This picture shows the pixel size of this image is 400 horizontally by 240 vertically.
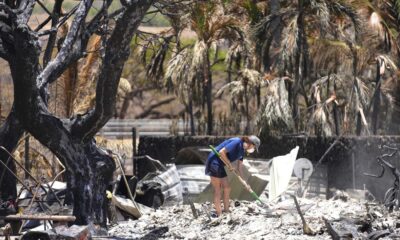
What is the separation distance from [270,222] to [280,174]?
1.79m

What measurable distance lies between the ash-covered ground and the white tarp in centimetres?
29

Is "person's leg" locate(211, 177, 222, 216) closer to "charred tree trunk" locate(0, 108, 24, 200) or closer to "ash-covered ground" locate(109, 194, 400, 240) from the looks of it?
"ash-covered ground" locate(109, 194, 400, 240)

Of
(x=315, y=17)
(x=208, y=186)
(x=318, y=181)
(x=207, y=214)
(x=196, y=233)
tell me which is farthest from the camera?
(x=315, y=17)

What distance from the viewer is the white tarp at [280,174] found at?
1666cm

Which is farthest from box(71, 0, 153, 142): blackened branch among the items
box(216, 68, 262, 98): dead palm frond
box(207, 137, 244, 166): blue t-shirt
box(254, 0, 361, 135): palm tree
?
box(216, 68, 262, 98): dead palm frond

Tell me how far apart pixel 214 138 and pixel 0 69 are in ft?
29.3

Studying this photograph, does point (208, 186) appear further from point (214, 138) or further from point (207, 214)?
point (214, 138)

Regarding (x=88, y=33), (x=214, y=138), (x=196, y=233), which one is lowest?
(x=196, y=233)

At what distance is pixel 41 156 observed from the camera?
24328 mm

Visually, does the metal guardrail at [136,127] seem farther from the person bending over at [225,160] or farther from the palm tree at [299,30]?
the person bending over at [225,160]

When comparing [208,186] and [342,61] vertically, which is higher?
[342,61]

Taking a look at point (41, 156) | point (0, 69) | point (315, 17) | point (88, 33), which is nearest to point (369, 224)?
point (88, 33)

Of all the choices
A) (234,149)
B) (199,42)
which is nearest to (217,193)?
(234,149)

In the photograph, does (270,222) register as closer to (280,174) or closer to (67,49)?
(280,174)
